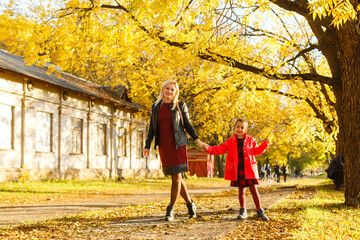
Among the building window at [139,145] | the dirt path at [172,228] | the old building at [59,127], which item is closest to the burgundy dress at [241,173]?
the dirt path at [172,228]

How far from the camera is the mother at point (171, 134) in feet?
20.8

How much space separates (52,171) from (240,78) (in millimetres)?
11188

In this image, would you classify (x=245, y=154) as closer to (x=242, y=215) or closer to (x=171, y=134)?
(x=242, y=215)

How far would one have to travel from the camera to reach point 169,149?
20.9ft

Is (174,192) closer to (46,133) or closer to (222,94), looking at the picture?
(222,94)

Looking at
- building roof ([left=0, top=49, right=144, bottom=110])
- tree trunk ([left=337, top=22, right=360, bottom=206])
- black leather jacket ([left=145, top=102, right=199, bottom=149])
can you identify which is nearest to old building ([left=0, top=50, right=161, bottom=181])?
building roof ([left=0, top=49, right=144, bottom=110])

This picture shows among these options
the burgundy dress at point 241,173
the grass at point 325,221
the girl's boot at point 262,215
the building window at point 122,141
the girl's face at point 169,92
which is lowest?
the grass at point 325,221

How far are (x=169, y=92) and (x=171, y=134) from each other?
0.66 metres

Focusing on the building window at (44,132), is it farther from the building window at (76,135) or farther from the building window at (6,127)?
the building window at (76,135)

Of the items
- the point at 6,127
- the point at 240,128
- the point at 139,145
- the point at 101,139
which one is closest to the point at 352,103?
the point at 240,128

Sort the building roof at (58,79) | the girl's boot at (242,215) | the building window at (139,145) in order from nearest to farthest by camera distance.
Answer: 1. the girl's boot at (242,215)
2. the building roof at (58,79)
3. the building window at (139,145)

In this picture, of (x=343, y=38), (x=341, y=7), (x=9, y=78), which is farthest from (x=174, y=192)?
(x=9, y=78)

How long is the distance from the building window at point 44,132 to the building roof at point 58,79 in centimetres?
179

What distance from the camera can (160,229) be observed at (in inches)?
225
